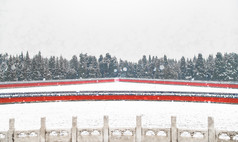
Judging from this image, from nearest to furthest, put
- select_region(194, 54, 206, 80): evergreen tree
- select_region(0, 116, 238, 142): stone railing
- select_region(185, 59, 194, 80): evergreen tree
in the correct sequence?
1. select_region(0, 116, 238, 142): stone railing
2. select_region(194, 54, 206, 80): evergreen tree
3. select_region(185, 59, 194, 80): evergreen tree

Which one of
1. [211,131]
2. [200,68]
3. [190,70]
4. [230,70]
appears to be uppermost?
[200,68]

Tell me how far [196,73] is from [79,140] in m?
48.6

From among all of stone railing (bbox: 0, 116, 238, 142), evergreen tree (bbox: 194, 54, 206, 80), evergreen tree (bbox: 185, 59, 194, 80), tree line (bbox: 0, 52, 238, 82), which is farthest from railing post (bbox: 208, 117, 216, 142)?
evergreen tree (bbox: 185, 59, 194, 80)

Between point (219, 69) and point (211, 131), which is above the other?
point (219, 69)

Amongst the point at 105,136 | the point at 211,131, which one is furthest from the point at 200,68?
the point at 105,136

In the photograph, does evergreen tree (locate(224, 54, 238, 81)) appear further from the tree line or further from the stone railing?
the stone railing

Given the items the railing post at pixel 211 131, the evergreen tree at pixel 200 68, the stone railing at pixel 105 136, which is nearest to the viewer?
the railing post at pixel 211 131

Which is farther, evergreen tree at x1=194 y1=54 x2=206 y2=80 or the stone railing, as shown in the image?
evergreen tree at x1=194 y1=54 x2=206 y2=80

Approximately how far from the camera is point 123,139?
9.48 meters

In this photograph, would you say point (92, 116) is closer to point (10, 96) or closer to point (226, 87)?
point (10, 96)

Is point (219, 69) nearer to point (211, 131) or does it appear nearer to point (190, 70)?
point (190, 70)

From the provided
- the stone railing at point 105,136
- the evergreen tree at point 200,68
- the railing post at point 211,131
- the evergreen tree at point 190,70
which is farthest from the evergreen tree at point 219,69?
the railing post at point 211,131

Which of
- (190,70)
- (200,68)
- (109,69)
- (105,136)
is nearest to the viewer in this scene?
(105,136)

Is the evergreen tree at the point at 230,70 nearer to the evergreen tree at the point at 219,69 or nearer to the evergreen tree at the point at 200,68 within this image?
the evergreen tree at the point at 219,69
